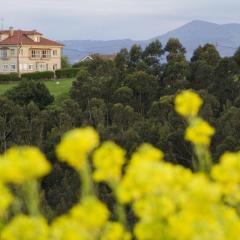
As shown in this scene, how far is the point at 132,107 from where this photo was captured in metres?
25.6

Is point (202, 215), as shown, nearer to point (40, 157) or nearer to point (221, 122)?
point (40, 157)

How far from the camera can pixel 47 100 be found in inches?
1277

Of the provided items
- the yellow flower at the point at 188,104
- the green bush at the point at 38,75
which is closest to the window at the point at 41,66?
the green bush at the point at 38,75

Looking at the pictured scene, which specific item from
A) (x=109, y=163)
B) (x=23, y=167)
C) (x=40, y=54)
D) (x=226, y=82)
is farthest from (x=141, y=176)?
(x=40, y=54)

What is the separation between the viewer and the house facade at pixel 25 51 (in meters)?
62.3

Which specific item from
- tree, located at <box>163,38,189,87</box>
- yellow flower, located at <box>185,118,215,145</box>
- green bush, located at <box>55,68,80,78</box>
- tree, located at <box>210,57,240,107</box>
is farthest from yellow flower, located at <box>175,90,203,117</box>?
green bush, located at <box>55,68,80,78</box>

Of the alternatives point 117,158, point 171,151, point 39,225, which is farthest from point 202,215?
point 171,151

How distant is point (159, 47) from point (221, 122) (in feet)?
35.9

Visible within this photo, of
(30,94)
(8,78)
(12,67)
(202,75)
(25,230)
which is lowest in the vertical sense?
(12,67)

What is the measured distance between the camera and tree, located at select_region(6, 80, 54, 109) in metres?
30.7

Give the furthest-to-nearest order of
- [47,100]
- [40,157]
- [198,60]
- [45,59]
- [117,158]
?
[45,59] → [47,100] → [198,60] → [117,158] → [40,157]

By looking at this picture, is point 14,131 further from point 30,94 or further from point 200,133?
point 200,133

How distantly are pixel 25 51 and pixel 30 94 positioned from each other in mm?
32417

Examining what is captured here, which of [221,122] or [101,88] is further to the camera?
[101,88]
